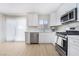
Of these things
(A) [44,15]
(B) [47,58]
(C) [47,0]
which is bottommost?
(B) [47,58]

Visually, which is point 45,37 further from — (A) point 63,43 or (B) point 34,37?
(A) point 63,43

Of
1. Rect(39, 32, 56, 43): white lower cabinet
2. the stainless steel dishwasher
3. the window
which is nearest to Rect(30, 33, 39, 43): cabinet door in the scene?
the stainless steel dishwasher

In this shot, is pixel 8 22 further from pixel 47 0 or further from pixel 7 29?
pixel 47 0

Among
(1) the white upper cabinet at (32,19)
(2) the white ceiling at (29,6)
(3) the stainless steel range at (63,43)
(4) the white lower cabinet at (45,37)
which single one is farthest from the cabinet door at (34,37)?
(3) the stainless steel range at (63,43)

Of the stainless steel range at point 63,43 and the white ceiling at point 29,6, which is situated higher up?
the white ceiling at point 29,6

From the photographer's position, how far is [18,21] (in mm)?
9117

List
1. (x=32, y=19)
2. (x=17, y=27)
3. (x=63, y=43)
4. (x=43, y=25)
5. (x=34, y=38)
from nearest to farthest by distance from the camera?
(x=63, y=43) → (x=34, y=38) → (x=32, y=19) → (x=43, y=25) → (x=17, y=27)

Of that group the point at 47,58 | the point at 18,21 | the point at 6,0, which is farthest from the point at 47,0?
the point at 18,21

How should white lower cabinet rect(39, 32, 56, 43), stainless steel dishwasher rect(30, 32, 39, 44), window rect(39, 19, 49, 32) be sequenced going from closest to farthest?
stainless steel dishwasher rect(30, 32, 39, 44) → white lower cabinet rect(39, 32, 56, 43) → window rect(39, 19, 49, 32)

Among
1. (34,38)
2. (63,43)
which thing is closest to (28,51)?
(63,43)

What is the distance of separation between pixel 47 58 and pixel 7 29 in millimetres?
8742

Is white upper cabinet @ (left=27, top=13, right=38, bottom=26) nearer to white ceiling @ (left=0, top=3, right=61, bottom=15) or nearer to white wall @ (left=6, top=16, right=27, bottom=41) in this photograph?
white wall @ (left=6, top=16, right=27, bottom=41)

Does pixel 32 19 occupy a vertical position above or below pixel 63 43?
above

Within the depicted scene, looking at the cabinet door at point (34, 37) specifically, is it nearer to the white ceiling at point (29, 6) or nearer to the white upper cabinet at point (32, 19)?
the white upper cabinet at point (32, 19)
